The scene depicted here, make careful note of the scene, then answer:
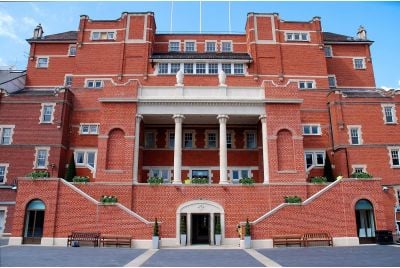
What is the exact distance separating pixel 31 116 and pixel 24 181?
10537mm

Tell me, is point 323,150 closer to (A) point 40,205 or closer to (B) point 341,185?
(B) point 341,185

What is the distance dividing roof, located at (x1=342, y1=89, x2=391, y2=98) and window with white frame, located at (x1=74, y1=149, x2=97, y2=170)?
27558 mm

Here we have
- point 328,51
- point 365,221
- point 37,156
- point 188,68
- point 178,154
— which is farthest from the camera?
point 328,51

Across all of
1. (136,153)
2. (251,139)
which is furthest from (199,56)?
(136,153)

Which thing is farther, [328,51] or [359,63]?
[328,51]

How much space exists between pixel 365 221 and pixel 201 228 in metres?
13.3

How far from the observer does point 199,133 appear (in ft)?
114

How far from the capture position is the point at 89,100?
36.9 m

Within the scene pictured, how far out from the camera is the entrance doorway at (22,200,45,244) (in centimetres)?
2555

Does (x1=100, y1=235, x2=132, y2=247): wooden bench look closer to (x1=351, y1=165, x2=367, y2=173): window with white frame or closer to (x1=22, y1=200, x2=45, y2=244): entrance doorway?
(x1=22, y1=200, x2=45, y2=244): entrance doorway

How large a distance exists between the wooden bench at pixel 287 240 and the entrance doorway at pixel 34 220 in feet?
59.1

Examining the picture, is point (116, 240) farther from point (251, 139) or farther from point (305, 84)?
point (305, 84)

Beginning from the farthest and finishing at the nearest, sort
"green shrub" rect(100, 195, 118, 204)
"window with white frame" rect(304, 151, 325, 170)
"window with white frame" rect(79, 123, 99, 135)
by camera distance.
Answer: "window with white frame" rect(79, 123, 99, 135)
"window with white frame" rect(304, 151, 325, 170)
"green shrub" rect(100, 195, 118, 204)

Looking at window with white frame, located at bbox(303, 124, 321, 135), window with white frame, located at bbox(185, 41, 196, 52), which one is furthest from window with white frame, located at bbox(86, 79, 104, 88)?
window with white frame, located at bbox(303, 124, 321, 135)
